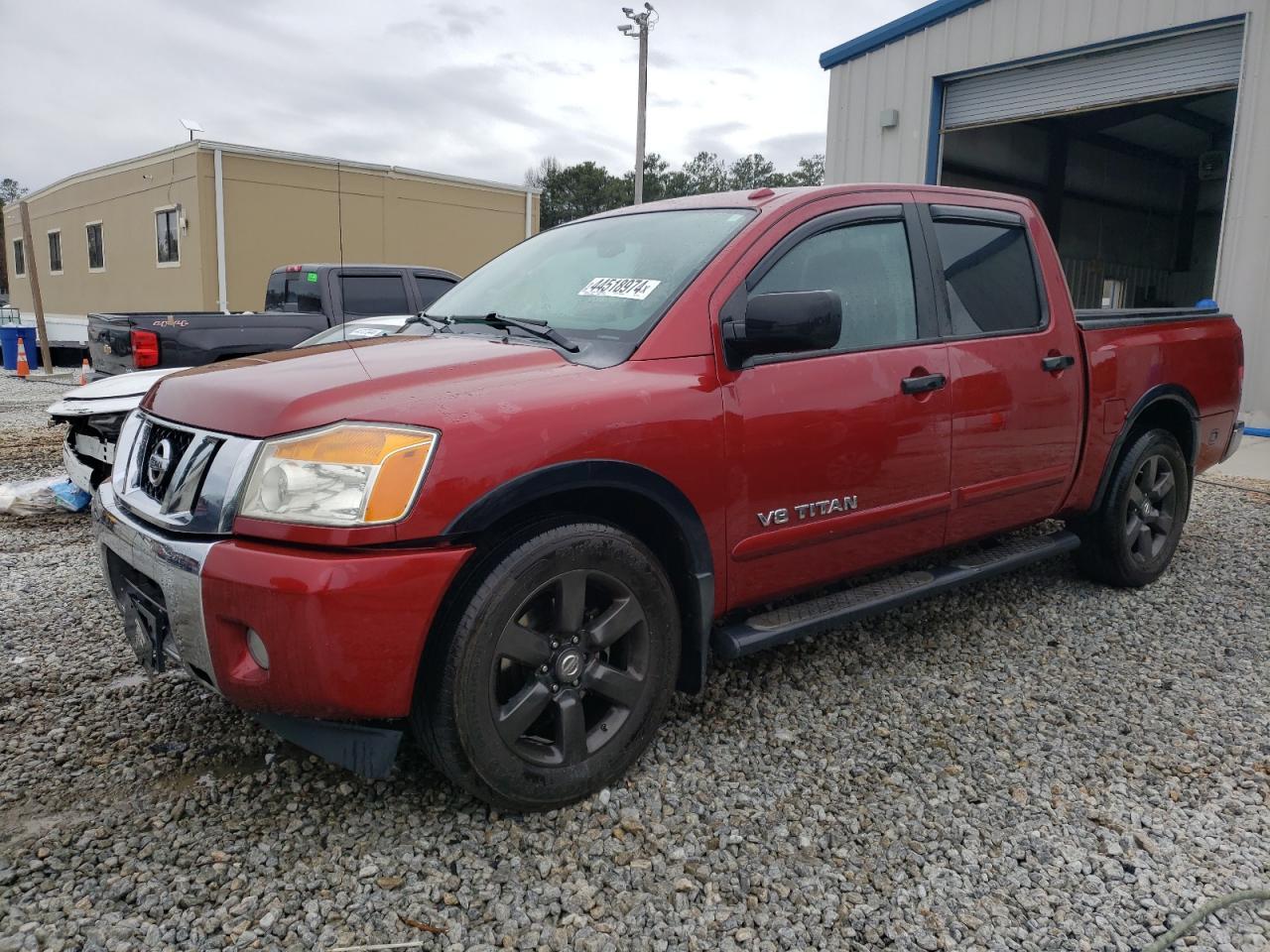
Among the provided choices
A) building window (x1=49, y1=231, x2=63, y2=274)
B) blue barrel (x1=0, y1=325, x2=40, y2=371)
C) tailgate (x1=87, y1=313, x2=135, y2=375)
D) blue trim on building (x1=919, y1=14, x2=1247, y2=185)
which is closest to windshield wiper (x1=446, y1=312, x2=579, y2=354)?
tailgate (x1=87, y1=313, x2=135, y2=375)

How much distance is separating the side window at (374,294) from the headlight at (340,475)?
7959 millimetres

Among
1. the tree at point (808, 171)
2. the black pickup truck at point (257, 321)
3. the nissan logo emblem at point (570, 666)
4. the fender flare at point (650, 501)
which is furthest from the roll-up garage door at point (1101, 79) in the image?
the tree at point (808, 171)

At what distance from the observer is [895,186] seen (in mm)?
3625

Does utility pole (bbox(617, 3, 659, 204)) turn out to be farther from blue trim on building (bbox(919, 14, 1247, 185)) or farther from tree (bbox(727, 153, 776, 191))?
tree (bbox(727, 153, 776, 191))

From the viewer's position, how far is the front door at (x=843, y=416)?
2.93 meters

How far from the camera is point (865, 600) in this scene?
331 cm

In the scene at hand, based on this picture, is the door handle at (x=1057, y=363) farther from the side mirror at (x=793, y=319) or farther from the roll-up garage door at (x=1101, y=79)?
the roll-up garage door at (x=1101, y=79)

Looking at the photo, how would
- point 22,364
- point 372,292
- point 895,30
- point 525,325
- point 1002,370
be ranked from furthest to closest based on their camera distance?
point 22,364, point 895,30, point 372,292, point 1002,370, point 525,325

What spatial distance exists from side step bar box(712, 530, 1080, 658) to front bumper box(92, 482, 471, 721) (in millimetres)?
1049

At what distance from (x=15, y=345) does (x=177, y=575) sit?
62.1 ft

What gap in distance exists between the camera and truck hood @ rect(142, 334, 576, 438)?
2338mm

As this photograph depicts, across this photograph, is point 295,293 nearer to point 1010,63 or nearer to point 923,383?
point 1010,63

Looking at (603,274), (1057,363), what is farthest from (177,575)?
(1057,363)

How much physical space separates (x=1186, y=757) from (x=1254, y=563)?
2.78 metres
